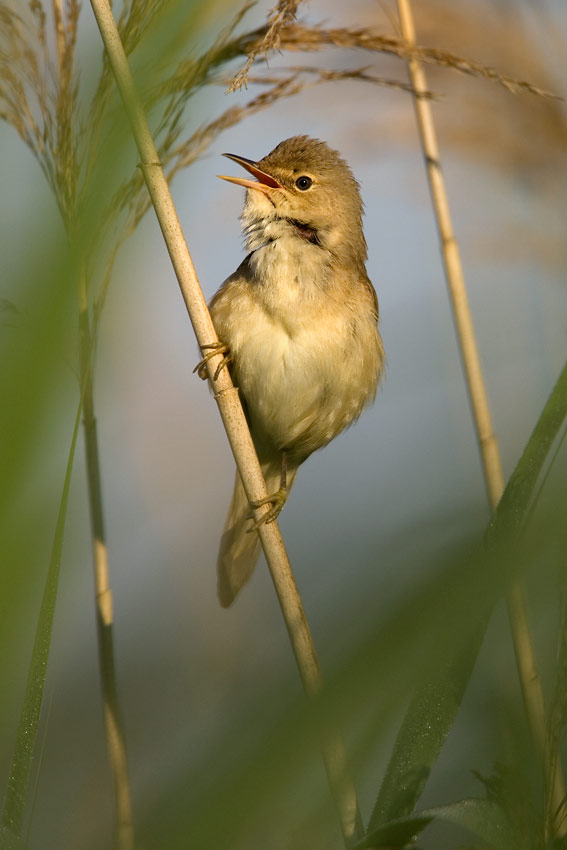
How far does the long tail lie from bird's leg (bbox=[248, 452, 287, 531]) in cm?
8

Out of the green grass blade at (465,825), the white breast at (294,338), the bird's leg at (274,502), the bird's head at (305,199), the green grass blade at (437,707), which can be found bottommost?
the green grass blade at (465,825)

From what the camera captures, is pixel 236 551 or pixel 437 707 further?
pixel 236 551

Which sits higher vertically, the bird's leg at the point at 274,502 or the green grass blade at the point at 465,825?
the bird's leg at the point at 274,502

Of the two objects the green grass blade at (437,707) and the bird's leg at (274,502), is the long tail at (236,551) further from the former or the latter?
the green grass blade at (437,707)

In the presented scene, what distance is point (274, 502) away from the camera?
2475mm

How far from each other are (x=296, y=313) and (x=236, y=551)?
2.38 feet

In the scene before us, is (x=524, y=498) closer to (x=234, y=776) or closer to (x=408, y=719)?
(x=408, y=719)

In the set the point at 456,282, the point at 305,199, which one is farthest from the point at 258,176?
the point at 456,282

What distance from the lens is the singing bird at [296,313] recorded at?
2.41 metres

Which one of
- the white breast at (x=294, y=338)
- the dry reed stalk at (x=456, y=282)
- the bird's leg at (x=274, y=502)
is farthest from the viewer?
the white breast at (x=294, y=338)

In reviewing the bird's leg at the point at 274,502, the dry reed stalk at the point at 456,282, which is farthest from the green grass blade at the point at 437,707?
the dry reed stalk at the point at 456,282

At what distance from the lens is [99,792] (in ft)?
6.13

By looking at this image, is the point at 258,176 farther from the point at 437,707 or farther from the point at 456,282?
the point at 437,707

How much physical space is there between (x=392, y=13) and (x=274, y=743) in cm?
243
